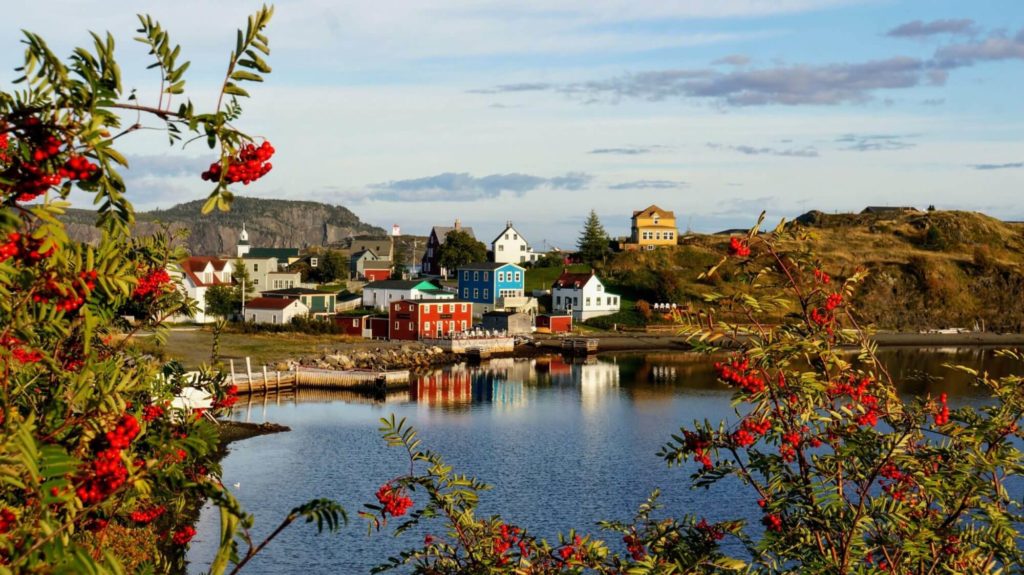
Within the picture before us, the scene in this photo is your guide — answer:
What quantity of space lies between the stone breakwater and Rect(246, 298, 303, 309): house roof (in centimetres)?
1285

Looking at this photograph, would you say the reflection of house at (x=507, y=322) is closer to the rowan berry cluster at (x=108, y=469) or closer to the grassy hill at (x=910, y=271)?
the grassy hill at (x=910, y=271)

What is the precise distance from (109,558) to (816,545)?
7334 millimetres

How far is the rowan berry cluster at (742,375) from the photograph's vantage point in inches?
394

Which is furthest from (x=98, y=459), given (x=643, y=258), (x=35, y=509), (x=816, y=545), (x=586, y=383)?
(x=643, y=258)

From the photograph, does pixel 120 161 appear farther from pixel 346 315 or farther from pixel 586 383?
pixel 346 315

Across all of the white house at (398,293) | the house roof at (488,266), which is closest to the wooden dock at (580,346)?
the white house at (398,293)

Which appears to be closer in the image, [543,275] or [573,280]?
[573,280]

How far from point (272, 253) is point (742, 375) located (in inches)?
5194

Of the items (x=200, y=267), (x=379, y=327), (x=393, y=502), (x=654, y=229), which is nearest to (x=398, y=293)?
(x=379, y=327)

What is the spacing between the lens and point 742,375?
10.0 meters

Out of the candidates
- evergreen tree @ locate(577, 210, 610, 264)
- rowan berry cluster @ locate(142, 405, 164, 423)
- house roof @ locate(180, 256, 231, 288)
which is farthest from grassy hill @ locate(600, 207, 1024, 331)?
rowan berry cluster @ locate(142, 405, 164, 423)

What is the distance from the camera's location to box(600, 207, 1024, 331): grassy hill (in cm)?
11656

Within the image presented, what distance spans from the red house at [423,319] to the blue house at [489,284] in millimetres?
10792

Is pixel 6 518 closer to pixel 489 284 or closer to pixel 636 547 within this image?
pixel 636 547
